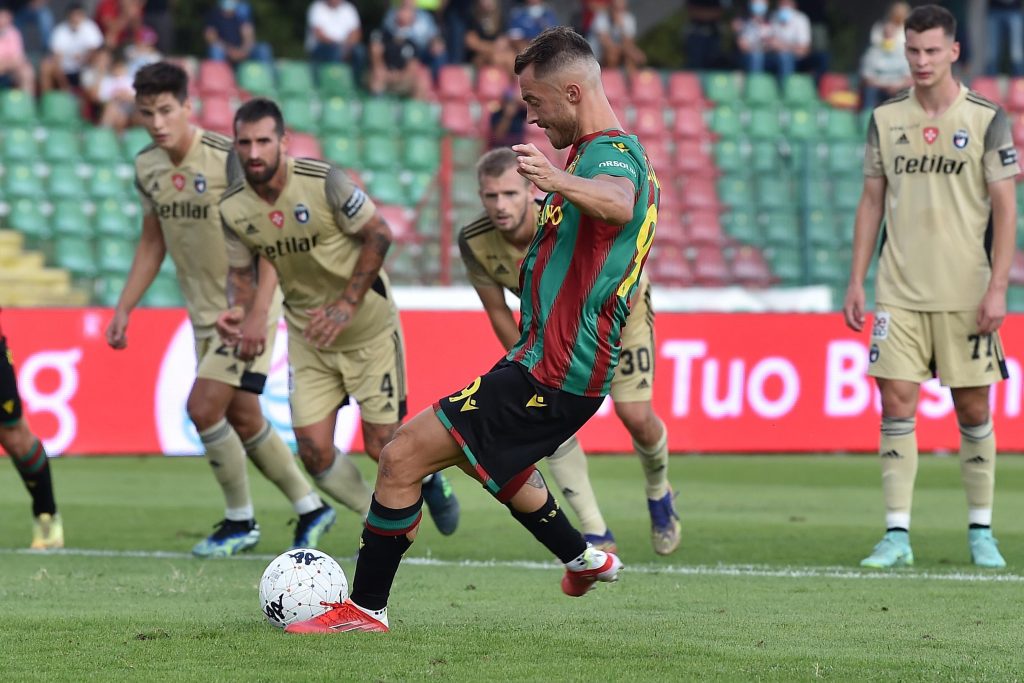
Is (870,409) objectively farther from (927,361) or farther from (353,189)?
(353,189)

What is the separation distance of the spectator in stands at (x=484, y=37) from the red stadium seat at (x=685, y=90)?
247cm

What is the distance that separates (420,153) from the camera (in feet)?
62.0

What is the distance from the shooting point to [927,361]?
7672mm

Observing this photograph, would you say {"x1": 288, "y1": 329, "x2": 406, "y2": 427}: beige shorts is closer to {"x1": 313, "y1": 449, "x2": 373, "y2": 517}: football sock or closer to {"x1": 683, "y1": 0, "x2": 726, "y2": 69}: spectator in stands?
{"x1": 313, "y1": 449, "x2": 373, "y2": 517}: football sock

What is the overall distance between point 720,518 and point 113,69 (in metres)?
11.6

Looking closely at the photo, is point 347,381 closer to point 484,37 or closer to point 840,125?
point 484,37

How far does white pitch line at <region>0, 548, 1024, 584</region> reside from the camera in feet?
22.9

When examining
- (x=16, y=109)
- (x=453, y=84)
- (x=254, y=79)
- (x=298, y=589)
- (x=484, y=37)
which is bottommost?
(x=298, y=589)

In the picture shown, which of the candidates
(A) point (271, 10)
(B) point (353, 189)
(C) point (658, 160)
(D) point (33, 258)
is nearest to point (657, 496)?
(B) point (353, 189)

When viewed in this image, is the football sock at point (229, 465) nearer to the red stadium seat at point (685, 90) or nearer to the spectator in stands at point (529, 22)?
the spectator in stands at point (529, 22)

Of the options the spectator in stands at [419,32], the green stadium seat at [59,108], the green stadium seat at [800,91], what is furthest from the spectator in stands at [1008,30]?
the green stadium seat at [59,108]

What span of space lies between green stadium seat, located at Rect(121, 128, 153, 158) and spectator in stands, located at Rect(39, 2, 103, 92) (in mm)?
1306

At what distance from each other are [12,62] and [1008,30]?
13978 mm

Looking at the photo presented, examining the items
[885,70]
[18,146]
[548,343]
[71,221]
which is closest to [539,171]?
[548,343]
